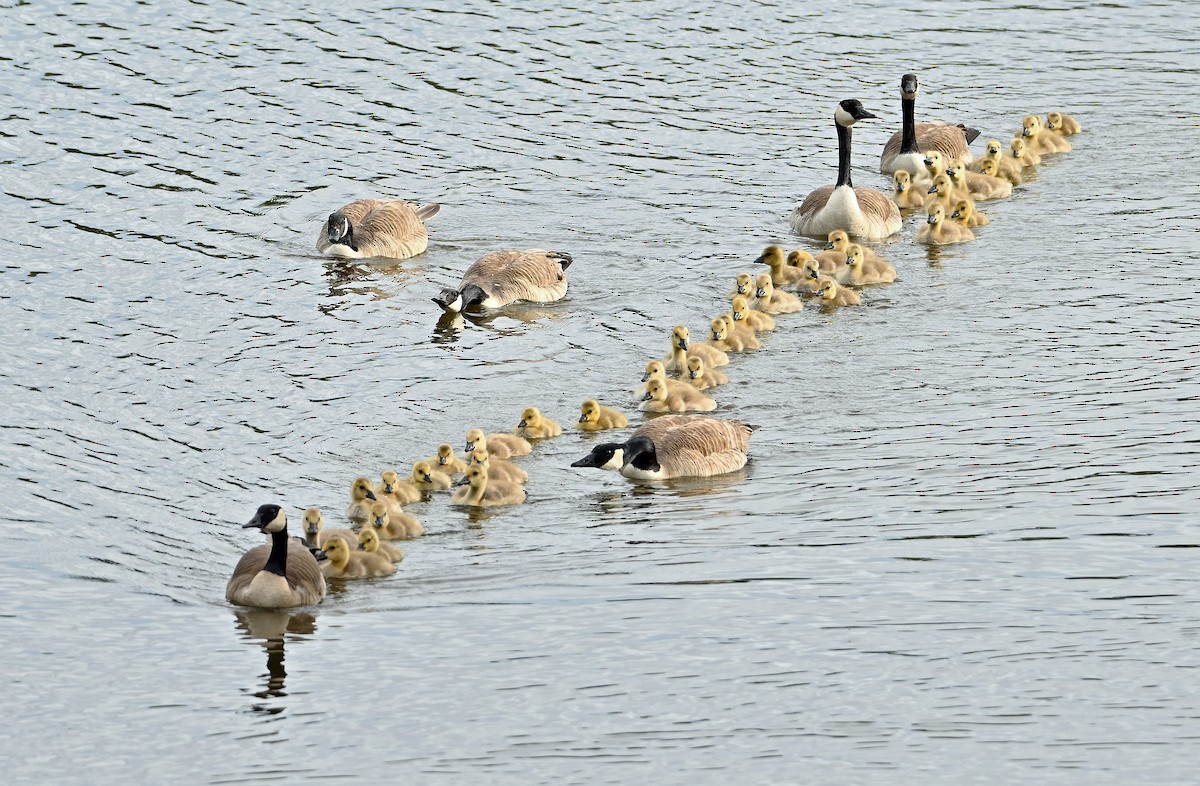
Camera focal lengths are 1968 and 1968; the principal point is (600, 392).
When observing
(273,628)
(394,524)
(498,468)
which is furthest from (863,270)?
(273,628)

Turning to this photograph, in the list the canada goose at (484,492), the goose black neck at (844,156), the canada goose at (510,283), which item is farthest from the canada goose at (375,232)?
the canada goose at (484,492)

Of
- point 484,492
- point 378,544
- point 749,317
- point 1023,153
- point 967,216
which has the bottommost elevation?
point 378,544

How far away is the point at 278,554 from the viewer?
43.4 ft

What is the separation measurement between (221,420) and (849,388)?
557 cm

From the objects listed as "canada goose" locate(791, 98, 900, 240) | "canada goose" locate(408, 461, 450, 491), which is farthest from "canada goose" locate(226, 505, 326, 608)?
"canada goose" locate(791, 98, 900, 240)

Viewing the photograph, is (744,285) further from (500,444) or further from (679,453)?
(500,444)

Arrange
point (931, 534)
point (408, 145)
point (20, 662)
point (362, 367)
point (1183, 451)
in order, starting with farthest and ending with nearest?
point (408, 145) → point (362, 367) → point (1183, 451) → point (931, 534) → point (20, 662)

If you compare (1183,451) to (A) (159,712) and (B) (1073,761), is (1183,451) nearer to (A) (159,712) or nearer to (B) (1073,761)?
(B) (1073,761)

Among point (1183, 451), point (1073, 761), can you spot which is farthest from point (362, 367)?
point (1073, 761)

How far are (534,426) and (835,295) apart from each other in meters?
5.28

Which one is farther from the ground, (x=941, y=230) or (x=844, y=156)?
(x=844, y=156)

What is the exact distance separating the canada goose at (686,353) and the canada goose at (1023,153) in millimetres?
8728

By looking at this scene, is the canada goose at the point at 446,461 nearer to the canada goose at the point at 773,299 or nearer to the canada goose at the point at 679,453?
the canada goose at the point at 679,453

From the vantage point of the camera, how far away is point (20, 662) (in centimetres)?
1249
